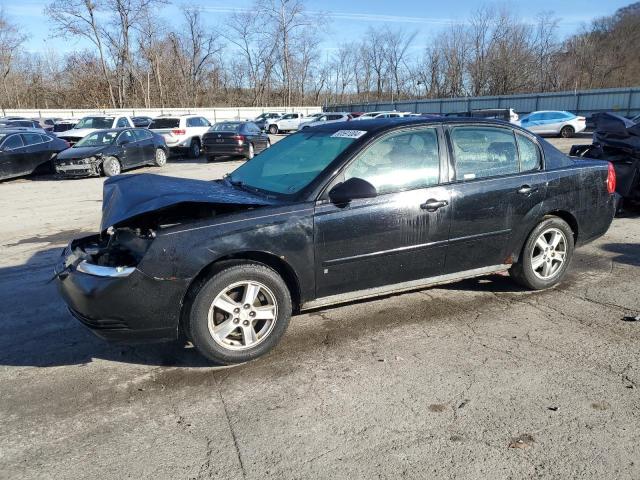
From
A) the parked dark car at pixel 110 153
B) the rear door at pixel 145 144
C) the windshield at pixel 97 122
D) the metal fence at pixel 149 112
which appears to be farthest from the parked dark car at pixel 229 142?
the metal fence at pixel 149 112

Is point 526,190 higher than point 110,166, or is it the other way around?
point 526,190

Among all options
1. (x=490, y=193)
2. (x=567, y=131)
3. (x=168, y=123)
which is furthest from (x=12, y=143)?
(x=567, y=131)

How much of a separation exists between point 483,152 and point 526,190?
1.71 ft

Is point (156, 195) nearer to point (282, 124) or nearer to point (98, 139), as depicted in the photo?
point (98, 139)

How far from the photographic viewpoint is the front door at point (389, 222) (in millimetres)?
3754

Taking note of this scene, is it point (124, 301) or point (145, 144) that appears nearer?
point (124, 301)

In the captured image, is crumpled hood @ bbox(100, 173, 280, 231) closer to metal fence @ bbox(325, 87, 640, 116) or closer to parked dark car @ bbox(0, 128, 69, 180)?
parked dark car @ bbox(0, 128, 69, 180)

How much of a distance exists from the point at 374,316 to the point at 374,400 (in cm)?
131

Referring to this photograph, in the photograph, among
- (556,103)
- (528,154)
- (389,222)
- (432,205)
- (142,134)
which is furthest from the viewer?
(556,103)

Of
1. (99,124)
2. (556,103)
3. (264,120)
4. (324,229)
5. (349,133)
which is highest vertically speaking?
(556,103)

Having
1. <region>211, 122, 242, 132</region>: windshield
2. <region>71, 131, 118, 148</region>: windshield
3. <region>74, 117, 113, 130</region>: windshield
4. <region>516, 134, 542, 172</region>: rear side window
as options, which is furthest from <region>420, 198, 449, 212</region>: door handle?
Result: <region>74, 117, 113, 130</region>: windshield

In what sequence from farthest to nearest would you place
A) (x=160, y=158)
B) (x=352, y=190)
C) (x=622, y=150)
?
1. (x=160, y=158)
2. (x=622, y=150)
3. (x=352, y=190)

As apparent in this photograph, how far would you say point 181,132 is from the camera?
69.0 ft

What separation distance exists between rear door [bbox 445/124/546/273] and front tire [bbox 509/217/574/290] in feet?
0.59
